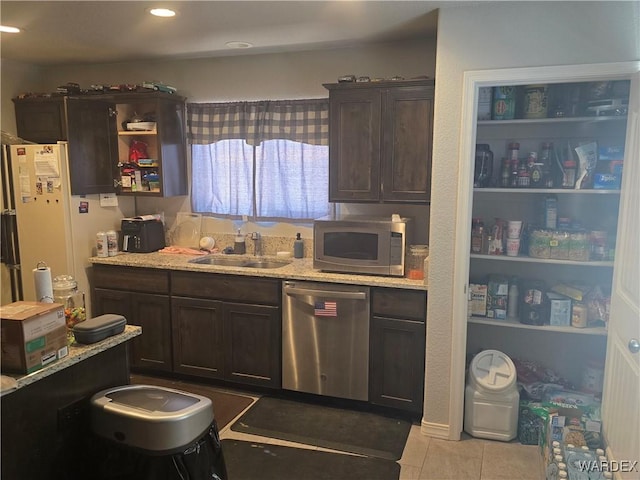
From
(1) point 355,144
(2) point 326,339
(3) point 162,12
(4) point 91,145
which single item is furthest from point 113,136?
(2) point 326,339

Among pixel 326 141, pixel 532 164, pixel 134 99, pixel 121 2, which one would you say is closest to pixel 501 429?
pixel 532 164

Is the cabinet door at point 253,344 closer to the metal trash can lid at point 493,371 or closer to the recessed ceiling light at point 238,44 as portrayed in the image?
the metal trash can lid at point 493,371

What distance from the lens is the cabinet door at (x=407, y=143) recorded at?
3.09 meters

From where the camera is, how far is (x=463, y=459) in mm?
2758

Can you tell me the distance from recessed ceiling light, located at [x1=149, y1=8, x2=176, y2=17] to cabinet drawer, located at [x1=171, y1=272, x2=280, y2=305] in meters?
1.67

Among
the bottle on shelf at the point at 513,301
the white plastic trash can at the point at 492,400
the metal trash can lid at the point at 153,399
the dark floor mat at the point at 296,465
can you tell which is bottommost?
the dark floor mat at the point at 296,465

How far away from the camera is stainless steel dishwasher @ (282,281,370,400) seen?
315cm

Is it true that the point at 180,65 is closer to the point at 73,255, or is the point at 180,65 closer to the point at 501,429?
the point at 73,255

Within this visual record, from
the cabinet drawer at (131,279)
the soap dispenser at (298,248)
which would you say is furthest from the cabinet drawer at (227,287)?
the soap dispenser at (298,248)

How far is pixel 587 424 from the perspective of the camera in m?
2.61

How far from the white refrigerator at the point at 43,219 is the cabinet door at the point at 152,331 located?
1.67 feet

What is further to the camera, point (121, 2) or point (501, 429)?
point (501, 429)

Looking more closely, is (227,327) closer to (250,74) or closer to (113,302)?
(113,302)

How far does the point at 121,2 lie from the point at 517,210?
266 centimetres
